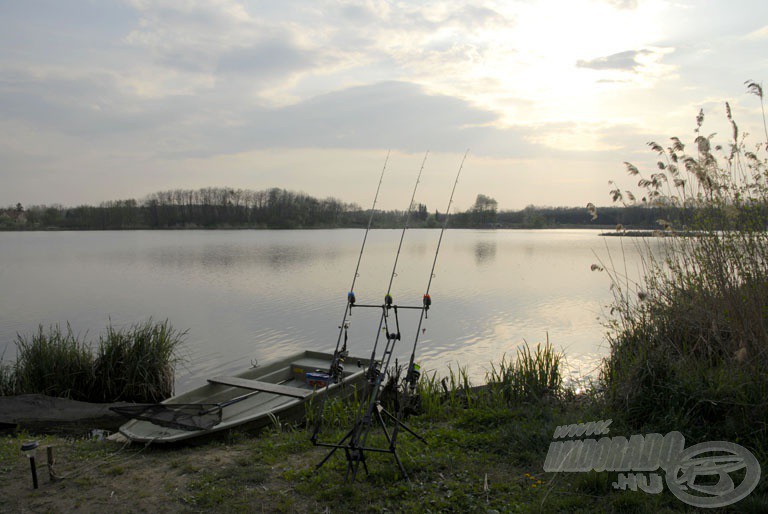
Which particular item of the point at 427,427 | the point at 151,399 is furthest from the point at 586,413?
the point at 151,399

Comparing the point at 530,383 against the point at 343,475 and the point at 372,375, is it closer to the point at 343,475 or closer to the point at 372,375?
the point at 372,375

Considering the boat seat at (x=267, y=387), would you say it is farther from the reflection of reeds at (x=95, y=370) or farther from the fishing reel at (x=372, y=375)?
the fishing reel at (x=372, y=375)

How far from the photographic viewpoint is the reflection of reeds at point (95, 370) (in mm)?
7863

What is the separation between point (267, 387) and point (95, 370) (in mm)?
3452

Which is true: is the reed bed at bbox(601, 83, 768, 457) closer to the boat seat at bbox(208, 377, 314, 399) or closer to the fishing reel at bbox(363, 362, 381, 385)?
the fishing reel at bbox(363, 362, 381, 385)

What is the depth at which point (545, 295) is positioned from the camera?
60.6ft

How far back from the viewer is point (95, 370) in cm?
806

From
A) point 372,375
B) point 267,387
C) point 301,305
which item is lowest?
point 301,305

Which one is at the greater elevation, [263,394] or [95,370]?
[95,370]

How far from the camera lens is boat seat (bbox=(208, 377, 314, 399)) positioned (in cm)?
625

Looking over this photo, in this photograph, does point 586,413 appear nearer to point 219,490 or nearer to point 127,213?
point 219,490

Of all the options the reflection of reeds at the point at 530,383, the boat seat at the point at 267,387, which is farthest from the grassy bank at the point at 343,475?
the boat seat at the point at 267,387

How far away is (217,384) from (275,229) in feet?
271

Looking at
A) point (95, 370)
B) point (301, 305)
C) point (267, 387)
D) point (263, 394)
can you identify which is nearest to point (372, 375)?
point (267, 387)
